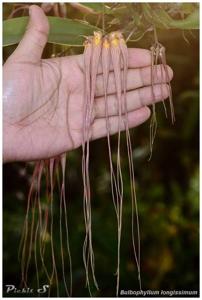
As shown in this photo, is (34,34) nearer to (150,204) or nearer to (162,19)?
(162,19)

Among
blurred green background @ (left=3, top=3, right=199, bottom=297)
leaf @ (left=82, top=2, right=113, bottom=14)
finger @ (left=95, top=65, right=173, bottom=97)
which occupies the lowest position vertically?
blurred green background @ (left=3, top=3, right=199, bottom=297)

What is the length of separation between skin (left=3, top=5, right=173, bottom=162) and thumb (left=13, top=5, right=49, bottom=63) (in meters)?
0.04

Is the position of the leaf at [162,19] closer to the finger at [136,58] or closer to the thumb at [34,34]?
the finger at [136,58]

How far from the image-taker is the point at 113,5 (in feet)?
3.24

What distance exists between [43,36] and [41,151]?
19 centimetres

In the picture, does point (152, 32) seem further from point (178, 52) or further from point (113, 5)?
point (178, 52)

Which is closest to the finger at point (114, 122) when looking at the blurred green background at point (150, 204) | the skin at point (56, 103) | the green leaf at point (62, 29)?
the skin at point (56, 103)

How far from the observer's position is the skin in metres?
1.03

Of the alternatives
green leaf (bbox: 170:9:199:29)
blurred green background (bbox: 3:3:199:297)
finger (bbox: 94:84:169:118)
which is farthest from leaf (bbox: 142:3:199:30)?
blurred green background (bbox: 3:3:199:297)

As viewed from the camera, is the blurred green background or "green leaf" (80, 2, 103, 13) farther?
the blurred green background

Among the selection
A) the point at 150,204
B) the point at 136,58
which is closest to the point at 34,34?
the point at 136,58

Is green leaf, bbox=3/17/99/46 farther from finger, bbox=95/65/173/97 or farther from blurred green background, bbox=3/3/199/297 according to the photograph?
blurred green background, bbox=3/3/199/297

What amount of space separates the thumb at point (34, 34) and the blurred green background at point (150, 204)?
354 millimetres

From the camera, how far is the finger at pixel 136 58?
1021mm
